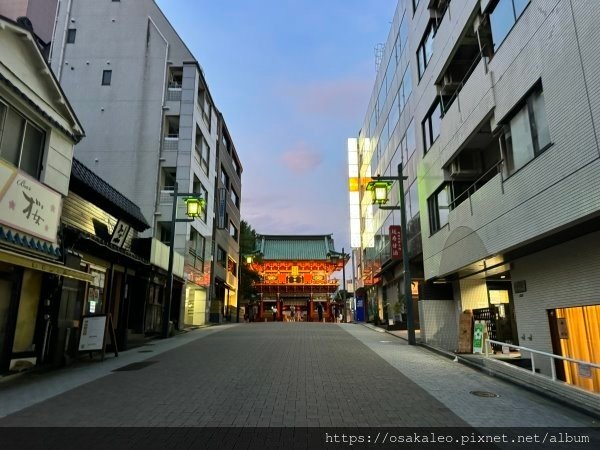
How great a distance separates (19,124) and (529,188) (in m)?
12.8

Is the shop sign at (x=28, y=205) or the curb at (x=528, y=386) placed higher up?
the shop sign at (x=28, y=205)

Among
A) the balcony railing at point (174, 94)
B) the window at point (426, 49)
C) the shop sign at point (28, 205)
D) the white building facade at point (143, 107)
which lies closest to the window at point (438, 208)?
the window at point (426, 49)

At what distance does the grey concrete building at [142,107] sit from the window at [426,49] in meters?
15.5

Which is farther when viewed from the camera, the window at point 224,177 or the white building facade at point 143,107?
the window at point 224,177

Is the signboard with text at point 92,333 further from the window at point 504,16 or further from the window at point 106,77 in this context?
the window at point 106,77

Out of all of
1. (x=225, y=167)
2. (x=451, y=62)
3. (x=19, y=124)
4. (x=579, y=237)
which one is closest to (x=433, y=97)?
(x=451, y=62)

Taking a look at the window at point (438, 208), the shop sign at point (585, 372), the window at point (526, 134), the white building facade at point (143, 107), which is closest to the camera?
the shop sign at point (585, 372)

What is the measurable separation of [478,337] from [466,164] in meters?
6.66

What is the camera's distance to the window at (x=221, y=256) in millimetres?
38781

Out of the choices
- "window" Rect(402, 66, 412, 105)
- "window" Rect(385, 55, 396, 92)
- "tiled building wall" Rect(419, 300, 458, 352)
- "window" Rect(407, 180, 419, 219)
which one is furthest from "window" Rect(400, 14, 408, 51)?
"tiled building wall" Rect(419, 300, 458, 352)

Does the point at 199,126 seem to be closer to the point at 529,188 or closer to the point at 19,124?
the point at 19,124

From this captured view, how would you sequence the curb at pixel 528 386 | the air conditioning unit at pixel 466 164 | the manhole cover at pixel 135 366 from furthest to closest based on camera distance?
the air conditioning unit at pixel 466 164 < the manhole cover at pixel 135 366 < the curb at pixel 528 386

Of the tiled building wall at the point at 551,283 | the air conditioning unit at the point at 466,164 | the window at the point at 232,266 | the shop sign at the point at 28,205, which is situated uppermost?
the air conditioning unit at the point at 466,164
